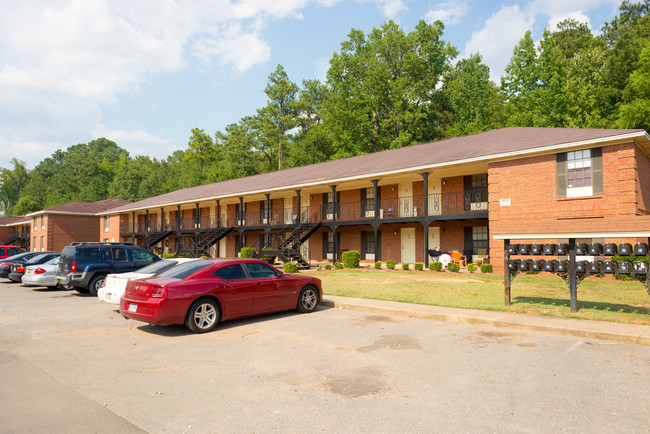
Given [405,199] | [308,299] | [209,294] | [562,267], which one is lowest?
[308,299]

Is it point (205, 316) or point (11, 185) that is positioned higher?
point (11, 185)

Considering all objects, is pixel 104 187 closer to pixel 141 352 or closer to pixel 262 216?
pixel 262 216

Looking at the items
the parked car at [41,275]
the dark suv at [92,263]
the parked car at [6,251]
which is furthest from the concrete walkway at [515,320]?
the parked car at [6,251]

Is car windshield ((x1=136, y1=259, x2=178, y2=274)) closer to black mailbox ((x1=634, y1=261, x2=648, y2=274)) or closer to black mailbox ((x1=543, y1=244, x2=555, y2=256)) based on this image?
black mailbox ((x1=543, y1=244, x2=555, y2=256))

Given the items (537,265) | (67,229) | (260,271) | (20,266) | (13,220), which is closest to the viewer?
(260,271)

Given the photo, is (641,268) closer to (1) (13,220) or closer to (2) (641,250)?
(2) (641,250)

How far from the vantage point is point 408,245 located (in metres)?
25.3

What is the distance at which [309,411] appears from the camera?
4223 mm

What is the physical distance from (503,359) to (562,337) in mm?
2159

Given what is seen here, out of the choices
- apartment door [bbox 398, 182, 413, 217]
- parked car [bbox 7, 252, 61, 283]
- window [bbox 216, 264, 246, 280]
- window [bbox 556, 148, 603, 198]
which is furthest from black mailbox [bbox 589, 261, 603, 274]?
parked car [bbox 7, 252, 61, 283]

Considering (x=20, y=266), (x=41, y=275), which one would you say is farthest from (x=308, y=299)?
(x=20, y=266)

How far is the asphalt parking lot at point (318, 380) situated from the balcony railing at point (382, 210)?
1483 cm

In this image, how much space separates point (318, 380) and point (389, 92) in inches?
1943

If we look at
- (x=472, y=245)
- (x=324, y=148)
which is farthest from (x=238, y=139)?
(x=472, y=245)
